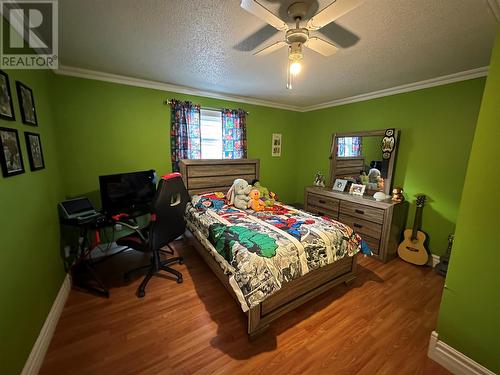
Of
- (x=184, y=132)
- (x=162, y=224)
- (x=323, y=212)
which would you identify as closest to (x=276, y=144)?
(x=323, y=212)

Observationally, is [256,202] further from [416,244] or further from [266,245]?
[416,244]

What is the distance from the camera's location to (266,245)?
70.1 inches

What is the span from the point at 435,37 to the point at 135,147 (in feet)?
11.4

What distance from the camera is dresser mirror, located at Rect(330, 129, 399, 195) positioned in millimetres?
3057

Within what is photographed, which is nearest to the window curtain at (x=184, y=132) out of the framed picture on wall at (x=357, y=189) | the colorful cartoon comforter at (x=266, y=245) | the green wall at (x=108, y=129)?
the green wall at (x=108, y=129)

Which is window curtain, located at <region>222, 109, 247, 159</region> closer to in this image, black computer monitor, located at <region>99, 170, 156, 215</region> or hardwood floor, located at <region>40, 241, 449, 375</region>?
black computer monitor, located at <region>99, 170, 156, 215</region>

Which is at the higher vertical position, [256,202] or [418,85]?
[418,85]

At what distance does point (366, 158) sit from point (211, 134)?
103 inches

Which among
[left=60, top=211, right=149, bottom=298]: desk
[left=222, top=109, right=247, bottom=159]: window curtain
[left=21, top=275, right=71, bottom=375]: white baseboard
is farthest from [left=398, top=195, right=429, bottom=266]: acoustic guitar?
[left=21, top=275, right=71, bottom=375]: white baseboard

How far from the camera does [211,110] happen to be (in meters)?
3.50

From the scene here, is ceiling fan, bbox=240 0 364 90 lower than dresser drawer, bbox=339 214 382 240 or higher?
higher

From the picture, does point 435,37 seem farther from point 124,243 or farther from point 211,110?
point 124,243

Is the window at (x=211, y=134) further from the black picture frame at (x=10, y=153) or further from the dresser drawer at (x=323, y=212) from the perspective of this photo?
the black picture frame at (x=10, y=153)

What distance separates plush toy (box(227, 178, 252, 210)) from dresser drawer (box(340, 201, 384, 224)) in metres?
1.54
